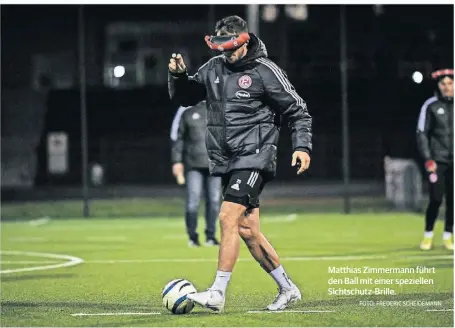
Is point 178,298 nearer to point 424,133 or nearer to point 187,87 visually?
point 187,87

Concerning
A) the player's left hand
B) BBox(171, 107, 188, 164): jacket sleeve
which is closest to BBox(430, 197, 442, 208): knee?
BBox(171, 107, 188, 164): jacket sleeve

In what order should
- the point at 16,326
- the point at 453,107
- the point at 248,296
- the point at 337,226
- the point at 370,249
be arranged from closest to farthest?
the point at 16,326 → the point at 248,296 → the point at 453,107 → the point at 370,249 → the point at 337,226

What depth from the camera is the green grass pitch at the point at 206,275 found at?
27.2 ft

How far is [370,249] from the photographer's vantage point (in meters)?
14.2

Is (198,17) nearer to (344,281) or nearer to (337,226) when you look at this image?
(337,226)


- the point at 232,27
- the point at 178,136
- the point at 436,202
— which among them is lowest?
the point at 436,202

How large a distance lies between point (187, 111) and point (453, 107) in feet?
11.1

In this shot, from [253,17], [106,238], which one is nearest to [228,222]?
[106,238]

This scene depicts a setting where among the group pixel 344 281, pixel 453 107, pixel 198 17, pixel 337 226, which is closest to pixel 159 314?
pixel 344 281

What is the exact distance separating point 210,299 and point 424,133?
571cm

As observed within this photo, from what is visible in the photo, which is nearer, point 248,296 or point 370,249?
point 248,296

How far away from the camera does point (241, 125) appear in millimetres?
8438

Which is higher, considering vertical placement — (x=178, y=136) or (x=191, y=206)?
(x=178, y=136)

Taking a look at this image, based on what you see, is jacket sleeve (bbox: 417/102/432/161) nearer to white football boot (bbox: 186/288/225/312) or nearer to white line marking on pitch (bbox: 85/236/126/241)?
white line marking on pitch (bbox: 85/236/126/241)
